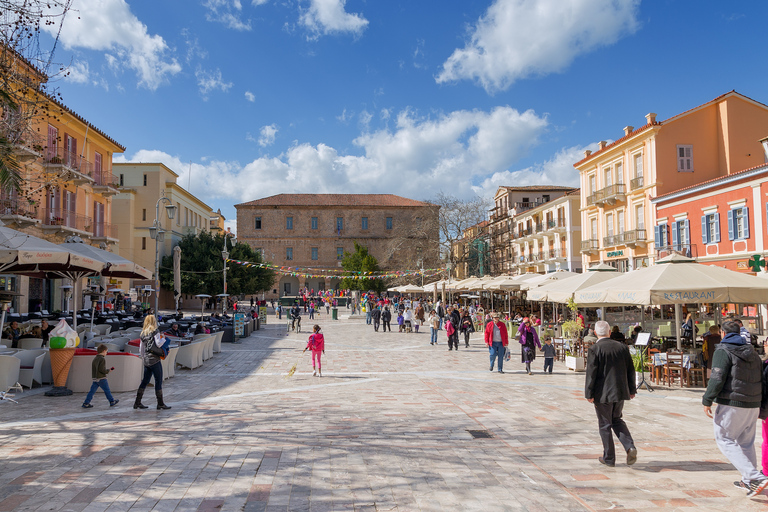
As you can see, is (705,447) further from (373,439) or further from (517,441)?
(373,439)

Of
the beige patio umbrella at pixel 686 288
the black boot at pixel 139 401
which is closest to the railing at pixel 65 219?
the black boot at pixel 139 401

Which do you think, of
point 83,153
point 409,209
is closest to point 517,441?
point 83,153

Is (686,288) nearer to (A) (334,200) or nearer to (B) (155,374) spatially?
(B) (155,374)

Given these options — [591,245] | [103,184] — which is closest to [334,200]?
[591,245]

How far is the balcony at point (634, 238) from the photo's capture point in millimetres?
29047

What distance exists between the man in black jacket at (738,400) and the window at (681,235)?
77.5ft

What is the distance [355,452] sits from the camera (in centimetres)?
570

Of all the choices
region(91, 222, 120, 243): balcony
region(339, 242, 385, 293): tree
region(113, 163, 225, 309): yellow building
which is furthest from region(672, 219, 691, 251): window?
region(113, 163, 225, 309): yellow building

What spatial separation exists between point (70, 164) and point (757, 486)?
28137 millimetres

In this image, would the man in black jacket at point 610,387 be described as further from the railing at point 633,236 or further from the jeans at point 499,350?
the railing at point 633,236

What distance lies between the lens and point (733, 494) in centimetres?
438

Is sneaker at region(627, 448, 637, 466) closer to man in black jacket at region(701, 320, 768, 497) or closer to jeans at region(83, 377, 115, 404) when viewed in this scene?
man in black jacket at region(701, 320, 768, 497)

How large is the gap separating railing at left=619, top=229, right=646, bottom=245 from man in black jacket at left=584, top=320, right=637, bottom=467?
2647 cm

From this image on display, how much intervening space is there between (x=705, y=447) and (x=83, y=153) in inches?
1152
